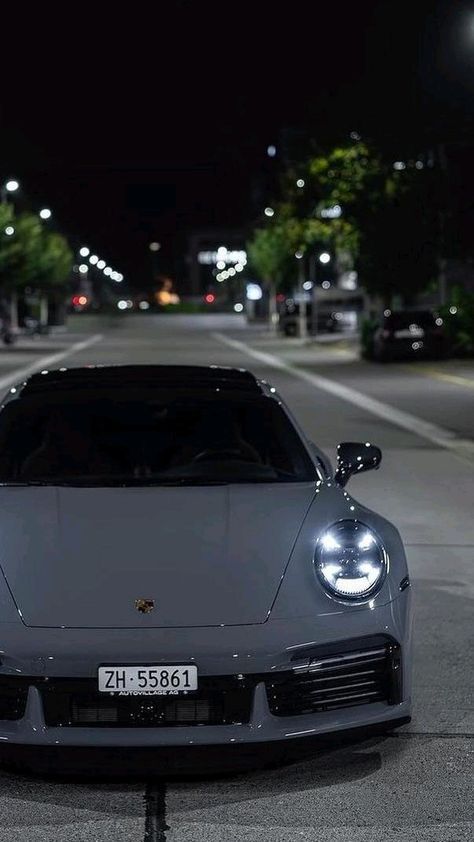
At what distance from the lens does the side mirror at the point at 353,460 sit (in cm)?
709

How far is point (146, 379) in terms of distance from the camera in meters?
7.34

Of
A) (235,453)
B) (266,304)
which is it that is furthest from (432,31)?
(266,304)

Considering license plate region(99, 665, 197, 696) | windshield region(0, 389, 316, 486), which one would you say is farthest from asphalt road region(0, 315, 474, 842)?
windshield region(0, 389, 316, 486)

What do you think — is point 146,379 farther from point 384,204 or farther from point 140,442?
point 384,204

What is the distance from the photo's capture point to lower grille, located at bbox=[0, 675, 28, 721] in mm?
5020

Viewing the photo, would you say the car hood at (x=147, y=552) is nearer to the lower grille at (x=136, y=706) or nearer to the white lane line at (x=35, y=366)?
the lower grille at (x=136, y=706)

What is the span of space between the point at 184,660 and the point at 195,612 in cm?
22

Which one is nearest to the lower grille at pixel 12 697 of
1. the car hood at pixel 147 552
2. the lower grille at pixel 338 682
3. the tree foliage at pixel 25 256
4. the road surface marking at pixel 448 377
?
the car hood at pixel 147 552

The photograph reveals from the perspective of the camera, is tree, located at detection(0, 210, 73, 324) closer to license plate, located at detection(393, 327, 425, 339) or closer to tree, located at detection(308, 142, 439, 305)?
tree, located at detection(308, 142, 439, 305)

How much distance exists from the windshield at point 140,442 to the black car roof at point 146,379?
8 cm

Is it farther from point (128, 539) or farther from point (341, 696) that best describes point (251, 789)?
point (128, 539)

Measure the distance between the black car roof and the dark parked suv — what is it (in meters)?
36.7

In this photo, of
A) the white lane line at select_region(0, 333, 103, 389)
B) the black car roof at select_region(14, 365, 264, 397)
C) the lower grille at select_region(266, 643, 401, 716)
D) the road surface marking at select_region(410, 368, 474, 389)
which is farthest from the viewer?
the white lane line at select_region(0, 333, 103, 389)

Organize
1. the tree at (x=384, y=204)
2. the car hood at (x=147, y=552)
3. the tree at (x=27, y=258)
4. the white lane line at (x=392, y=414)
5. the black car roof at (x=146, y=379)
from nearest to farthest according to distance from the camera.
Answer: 1. the car hood at (x=147, y=552)
2. the black car roof at (x=146, y=379)
3. the white lane line at (x=392, y=414)
4. the tree at (x=384, y=204)
5. the tree at (x=27, y=258)
